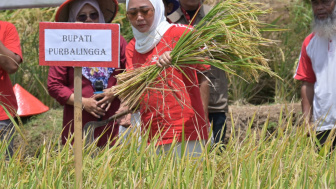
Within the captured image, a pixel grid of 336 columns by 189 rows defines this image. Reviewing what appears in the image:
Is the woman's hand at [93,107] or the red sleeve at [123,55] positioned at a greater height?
the red sleeve at [123,55]

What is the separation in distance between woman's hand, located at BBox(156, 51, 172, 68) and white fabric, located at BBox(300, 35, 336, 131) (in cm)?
104

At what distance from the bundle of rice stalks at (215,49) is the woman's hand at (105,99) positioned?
22 centimetres

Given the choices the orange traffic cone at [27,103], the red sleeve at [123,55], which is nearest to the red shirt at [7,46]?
the red sleeve at [123,55]

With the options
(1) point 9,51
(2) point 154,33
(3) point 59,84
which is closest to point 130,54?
(2) point 154,33

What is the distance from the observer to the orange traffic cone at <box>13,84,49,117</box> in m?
6.03

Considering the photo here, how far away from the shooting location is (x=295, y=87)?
6508mm

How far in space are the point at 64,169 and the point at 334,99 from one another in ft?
5.39

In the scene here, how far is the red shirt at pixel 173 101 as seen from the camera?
362 centimetres

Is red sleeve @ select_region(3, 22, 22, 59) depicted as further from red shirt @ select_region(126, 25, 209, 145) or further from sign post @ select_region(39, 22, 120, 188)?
sign post @ select_region(39, 22, 120, 188)

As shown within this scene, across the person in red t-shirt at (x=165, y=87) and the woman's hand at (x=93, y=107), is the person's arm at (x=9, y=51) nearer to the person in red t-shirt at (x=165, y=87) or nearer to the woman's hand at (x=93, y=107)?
the woman's hand at (x=93, y=107)

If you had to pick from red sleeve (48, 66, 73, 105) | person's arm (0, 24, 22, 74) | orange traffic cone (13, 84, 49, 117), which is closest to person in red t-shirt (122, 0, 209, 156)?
red sleeve (48, 66, 73, 105)

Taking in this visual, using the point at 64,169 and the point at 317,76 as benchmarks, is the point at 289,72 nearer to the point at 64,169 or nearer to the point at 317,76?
the point at 317,76

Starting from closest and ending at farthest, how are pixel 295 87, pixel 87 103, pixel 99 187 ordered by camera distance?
pixel 99 187 < pixel 87 103 < pixel 295 87

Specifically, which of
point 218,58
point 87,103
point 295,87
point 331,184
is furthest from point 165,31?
point 295,87
